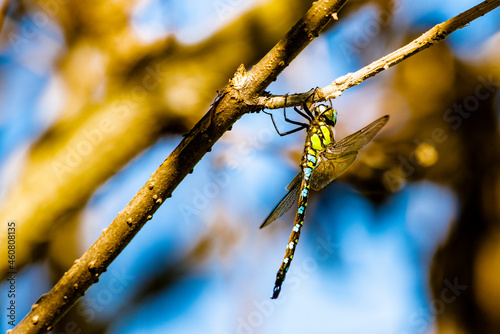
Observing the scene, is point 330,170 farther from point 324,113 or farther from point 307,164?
point 324,113

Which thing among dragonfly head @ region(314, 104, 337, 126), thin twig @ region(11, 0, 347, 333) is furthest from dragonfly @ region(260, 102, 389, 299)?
thin twig @ region(11, 0, 347, 333)

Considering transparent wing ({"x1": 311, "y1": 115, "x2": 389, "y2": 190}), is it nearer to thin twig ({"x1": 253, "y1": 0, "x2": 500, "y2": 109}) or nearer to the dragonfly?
the dragonfly

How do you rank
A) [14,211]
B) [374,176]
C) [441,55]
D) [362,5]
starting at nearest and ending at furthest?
[14,211] < [362,5] < [374,176] < [441,55]

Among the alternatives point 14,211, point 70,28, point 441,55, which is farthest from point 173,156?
point 441,55

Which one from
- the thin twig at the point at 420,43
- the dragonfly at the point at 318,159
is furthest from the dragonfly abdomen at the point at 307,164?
the thin twig at the point at 420,43

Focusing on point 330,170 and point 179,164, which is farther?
point 330,170

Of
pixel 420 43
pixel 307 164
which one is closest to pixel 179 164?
pixel 420 43

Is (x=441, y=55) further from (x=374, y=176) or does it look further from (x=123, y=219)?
(x=123, y=219)
